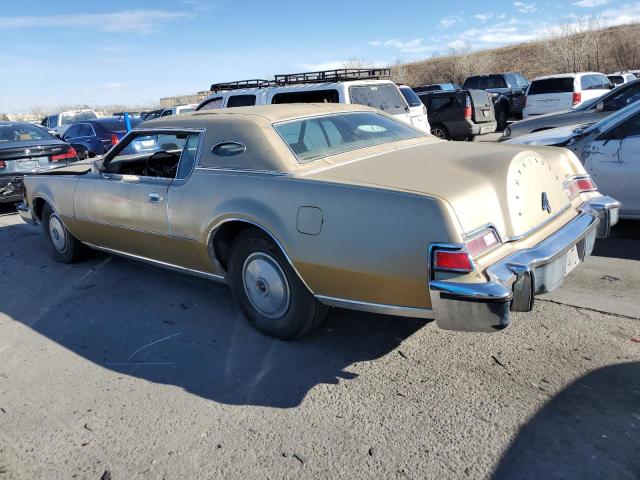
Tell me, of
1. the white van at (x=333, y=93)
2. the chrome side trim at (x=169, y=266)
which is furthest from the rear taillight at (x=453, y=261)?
the white van at (x=333, y=93)

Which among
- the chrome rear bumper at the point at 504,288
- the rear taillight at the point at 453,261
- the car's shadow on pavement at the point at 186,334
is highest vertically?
the rear taillight at the point at 453,261

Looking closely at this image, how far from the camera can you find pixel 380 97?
9.09 metres

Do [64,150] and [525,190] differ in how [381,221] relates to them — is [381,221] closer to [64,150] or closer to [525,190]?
[525,190]

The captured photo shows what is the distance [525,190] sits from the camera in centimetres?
320

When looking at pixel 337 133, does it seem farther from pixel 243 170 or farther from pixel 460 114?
pixel 460 114

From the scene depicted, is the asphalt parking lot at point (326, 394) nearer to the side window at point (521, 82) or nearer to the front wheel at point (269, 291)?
the front wheel at point (269, 291)

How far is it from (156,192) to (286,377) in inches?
75.2

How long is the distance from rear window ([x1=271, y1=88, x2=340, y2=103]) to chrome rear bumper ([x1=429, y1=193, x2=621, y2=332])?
5.71m

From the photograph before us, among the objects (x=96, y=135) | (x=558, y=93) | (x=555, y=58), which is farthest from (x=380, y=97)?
(x=555, y=58)

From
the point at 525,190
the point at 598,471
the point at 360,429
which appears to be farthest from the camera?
the point at 525,190

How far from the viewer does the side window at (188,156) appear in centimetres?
403

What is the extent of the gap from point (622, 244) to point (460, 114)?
8.92 metres

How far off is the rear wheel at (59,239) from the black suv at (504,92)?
50.1ft

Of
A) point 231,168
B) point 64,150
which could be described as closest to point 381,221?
point 231,168
